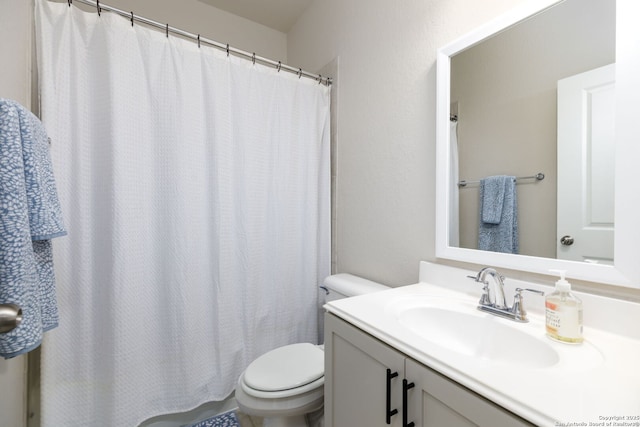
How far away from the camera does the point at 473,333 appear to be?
85 cm

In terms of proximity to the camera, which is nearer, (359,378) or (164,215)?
(359,378)

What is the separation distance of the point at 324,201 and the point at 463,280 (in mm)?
952

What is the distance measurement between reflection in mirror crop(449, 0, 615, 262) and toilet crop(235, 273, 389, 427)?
2.09 feet

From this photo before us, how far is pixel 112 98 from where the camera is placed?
1202 mm

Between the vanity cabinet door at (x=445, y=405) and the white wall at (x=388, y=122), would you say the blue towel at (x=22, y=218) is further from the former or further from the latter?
the white wall at (x=388, y=122)

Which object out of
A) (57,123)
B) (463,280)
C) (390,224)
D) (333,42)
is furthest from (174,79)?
(463,280)

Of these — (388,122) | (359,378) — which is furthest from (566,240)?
(388,122)

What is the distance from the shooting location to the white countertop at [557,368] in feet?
1.46

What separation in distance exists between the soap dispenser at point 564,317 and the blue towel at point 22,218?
1294 mm

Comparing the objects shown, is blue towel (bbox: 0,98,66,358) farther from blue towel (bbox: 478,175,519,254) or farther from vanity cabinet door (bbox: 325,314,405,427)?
blue towel (bbox: 478,175,519,254)

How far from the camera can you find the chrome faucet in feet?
2.65

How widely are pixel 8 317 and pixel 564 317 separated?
109cm

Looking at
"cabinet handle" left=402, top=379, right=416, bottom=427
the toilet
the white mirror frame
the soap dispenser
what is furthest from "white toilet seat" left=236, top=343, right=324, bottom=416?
the white mirror frame

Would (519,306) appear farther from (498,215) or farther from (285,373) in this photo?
(285,373)
